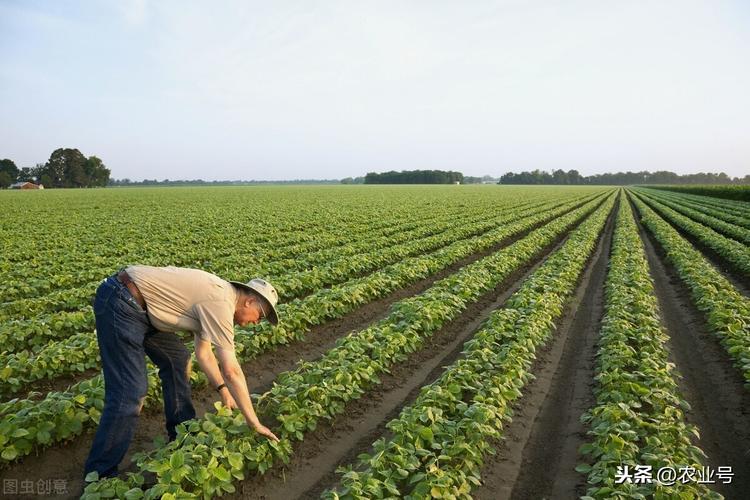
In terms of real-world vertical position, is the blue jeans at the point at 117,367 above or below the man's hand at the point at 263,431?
above

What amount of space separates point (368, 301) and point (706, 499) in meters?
7.08

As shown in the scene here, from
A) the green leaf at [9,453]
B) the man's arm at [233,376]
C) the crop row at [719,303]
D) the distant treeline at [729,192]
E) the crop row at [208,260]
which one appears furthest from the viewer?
the distant treeline at [729,192]

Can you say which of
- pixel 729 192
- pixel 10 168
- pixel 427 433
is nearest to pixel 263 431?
pixel 427 433

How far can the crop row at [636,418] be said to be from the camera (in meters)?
3.90

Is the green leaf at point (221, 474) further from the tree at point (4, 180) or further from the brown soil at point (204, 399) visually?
the tree at point (4, 180)

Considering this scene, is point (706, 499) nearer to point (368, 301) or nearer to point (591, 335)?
point (591, 335)

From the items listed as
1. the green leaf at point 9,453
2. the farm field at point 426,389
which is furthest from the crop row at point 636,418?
the green leaf at point 9,453

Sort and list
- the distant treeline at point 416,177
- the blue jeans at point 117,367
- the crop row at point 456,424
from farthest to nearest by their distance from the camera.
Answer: the distant treeline at point 416,177 → the crop row at point 456,424 → the blue jeans at point 117,367

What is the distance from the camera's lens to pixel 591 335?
8430 mm

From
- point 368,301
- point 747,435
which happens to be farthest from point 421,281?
point 747,435

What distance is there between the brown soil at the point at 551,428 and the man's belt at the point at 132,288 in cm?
337

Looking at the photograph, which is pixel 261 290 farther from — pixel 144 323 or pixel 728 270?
pixel 728 270

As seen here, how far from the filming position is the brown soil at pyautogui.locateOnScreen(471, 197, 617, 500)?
4363 millimetres

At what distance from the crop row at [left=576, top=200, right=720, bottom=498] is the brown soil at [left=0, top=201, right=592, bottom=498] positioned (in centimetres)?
409
